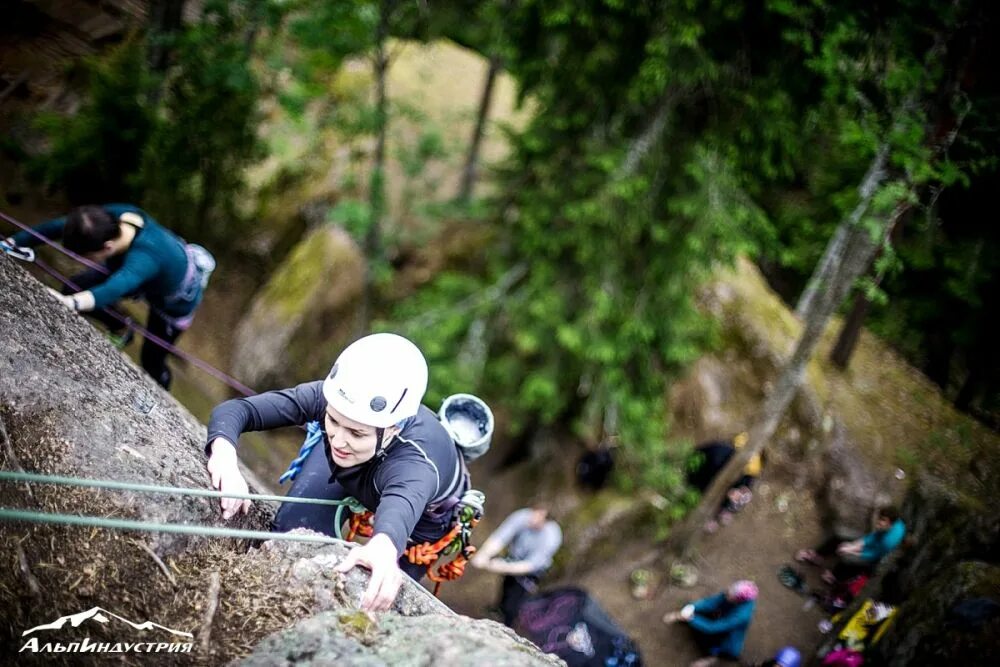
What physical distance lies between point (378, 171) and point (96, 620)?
820cm

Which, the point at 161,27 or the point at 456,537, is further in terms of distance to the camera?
the point at 161,27

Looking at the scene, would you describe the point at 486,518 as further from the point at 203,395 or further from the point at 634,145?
the point at 634,145

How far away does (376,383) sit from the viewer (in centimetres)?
257

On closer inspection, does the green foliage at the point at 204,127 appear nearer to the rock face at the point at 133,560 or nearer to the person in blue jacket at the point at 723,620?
the rock face at the point at 133,560

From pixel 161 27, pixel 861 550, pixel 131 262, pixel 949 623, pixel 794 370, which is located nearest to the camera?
pixel 131 262

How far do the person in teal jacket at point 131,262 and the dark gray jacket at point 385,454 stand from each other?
1.84 metres

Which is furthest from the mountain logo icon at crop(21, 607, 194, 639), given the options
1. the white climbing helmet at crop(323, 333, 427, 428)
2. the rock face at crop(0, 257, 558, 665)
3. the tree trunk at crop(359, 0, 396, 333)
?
the tree trunk at crop(359, 0, 396, 333)

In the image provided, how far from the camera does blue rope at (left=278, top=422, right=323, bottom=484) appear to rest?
3.11m

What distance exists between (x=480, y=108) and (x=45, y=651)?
463 inches

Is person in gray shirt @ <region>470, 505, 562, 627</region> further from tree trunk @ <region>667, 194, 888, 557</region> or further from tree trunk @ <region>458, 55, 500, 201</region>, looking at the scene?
tree trunk @ <region>458, 55, 500, 201</region>

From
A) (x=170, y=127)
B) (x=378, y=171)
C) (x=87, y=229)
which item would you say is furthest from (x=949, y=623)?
(x=170, y=127)

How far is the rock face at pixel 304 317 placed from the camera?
11.2m

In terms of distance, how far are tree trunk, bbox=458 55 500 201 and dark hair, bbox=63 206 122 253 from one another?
7864 millimetres

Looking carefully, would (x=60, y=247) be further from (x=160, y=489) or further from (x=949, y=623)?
(x=949, y=623)
